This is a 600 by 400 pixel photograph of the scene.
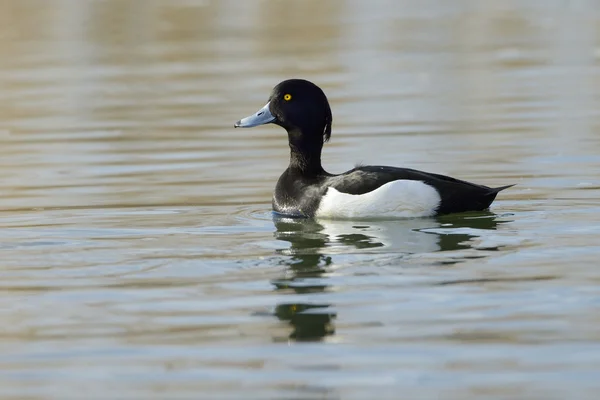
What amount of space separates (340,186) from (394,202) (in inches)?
18.0

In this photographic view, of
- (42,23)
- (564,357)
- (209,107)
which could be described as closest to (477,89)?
(209,107)

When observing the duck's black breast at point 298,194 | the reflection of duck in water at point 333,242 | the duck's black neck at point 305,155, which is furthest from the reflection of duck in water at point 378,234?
the duck's black neck at point 305,155

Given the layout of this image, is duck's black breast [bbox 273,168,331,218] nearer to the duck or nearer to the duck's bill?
the duck

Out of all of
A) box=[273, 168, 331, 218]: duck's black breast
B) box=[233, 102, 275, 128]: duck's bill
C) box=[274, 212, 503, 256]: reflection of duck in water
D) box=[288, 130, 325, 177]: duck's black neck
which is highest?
box=[233, 102, 275, 128]: duck's bill

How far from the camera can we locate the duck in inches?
385

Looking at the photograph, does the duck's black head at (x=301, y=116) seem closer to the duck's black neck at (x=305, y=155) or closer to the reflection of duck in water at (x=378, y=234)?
the duck's black neck at (x=305, y=155)

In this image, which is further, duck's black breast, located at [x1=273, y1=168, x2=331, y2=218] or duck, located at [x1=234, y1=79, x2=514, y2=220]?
duck's black breast, located at [x1=273, y1=168, x2=331, y2=218]

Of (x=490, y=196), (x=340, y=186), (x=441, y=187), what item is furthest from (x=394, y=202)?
(x=490, y=196)

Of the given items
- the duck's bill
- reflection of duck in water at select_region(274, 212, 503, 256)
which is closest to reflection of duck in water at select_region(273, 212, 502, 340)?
reflection of duck in water at select_region(274, 212, 503, 256)

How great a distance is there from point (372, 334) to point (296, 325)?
0.50 meters

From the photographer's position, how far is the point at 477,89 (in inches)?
722

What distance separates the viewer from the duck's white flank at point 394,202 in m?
9.76

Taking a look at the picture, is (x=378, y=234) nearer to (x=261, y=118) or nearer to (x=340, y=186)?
(x=340, y=186)

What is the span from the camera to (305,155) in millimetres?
10789
